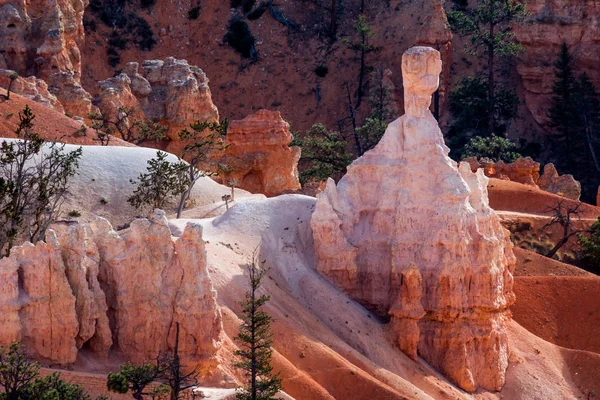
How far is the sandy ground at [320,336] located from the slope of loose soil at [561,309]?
4.41ft

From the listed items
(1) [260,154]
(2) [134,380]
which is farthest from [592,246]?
(2) [134,380]

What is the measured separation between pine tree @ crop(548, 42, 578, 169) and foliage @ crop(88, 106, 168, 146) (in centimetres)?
2666

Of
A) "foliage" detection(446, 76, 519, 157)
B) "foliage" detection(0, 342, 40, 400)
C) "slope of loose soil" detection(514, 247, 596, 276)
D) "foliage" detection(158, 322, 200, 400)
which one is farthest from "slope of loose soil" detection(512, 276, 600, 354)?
"foliage" detection(446, 76, 519, 157)

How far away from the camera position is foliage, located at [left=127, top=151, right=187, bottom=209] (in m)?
47.6

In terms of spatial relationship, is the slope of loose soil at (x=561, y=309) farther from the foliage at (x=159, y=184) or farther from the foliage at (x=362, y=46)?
the foliage at (x=362, y=46)

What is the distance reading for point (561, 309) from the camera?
47.1 metres

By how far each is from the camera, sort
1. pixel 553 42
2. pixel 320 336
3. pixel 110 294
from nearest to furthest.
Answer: pixel 110 294
pixel 320 336
pixel 553 42

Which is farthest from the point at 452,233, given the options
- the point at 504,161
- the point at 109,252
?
the point at 504,161

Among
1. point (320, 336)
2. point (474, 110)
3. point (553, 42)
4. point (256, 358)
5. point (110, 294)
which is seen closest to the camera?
point (110, 294)

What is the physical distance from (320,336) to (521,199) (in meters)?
A: 26.2

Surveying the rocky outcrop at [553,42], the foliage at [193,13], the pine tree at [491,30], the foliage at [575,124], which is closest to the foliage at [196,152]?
the pine tree at [491,30]

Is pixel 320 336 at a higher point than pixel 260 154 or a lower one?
lower

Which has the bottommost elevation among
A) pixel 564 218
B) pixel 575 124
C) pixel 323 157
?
pixel 564 218

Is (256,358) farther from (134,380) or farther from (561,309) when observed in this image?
(561,309)
